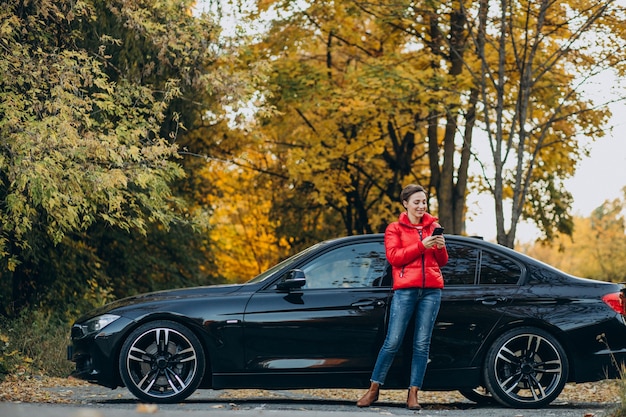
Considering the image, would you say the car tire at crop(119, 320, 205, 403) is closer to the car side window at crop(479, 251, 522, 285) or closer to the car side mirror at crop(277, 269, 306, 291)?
the car side mirror at crop(277, 269, 306, 291)

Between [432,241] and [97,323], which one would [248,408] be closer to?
[97,323]

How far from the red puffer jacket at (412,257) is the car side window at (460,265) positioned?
0.38 metres

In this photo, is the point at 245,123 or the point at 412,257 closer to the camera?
the point at 412,257

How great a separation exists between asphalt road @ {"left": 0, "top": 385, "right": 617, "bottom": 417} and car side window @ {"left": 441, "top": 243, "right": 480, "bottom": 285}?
1.13m

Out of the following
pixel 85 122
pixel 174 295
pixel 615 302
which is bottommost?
pixel 615 302

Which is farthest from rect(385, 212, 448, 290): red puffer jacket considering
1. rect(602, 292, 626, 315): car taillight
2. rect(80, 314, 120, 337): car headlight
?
rect(80, 314, 120, 337): car headlight

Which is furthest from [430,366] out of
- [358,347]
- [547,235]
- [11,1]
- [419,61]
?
[547,235]

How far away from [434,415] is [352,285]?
4.45ft

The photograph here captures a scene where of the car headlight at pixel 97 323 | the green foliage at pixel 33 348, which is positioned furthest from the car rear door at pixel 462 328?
the green foliage at pixel 33 348

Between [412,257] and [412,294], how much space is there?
0.34m

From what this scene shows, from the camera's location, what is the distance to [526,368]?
8.94 m

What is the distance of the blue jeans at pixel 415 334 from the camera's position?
28.2ft

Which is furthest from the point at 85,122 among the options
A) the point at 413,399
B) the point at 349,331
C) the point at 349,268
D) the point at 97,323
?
the point at 413,399

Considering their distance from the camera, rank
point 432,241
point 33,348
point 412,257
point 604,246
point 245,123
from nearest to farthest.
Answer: point 432,241, point 412,257, point 33,348, point 245,123, point 604,246
